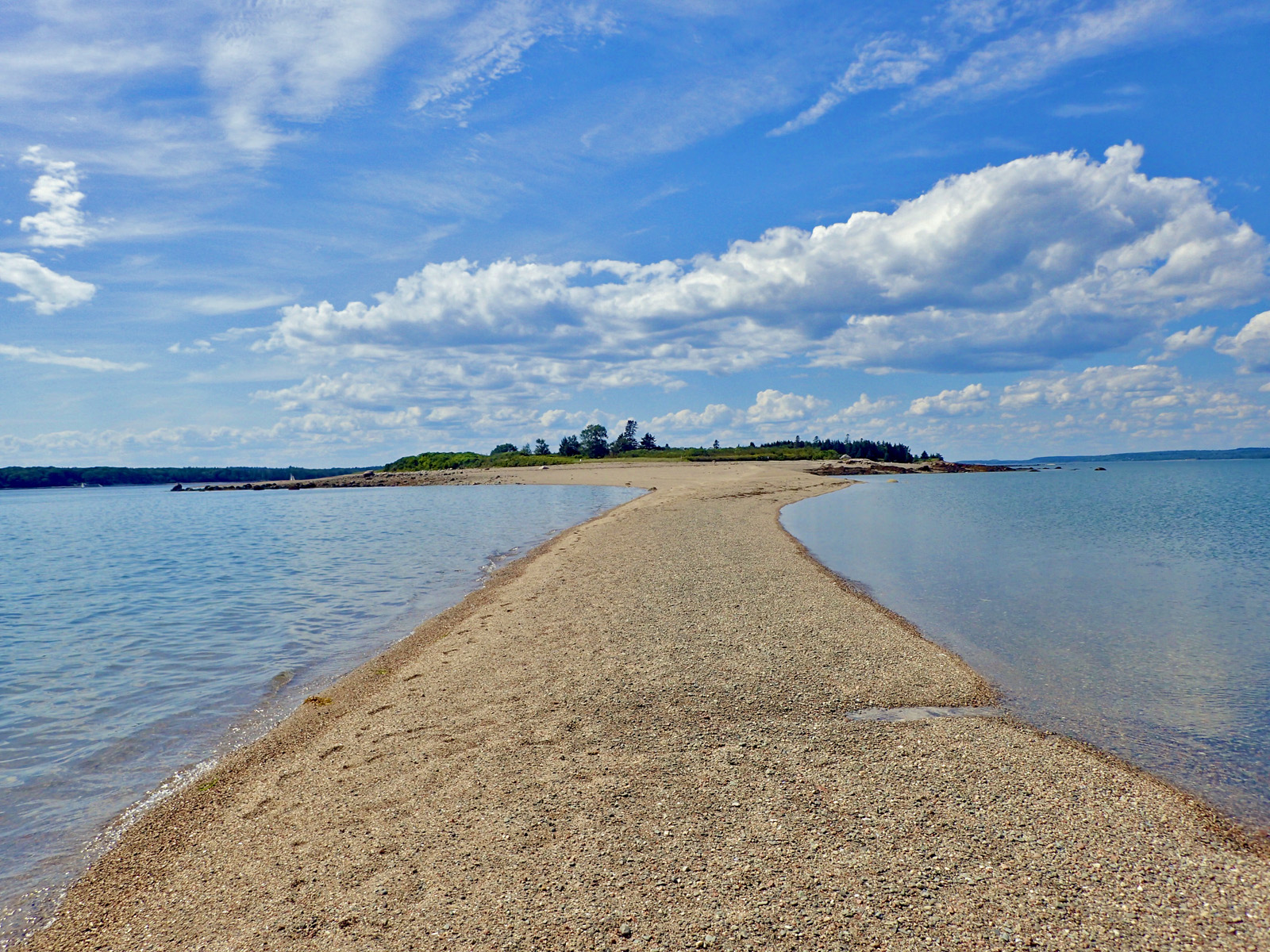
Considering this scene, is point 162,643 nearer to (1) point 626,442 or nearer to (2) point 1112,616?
(2) point 1112,616

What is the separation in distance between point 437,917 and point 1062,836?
216 inches

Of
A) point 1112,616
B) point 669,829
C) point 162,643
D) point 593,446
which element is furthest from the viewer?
point 593,446

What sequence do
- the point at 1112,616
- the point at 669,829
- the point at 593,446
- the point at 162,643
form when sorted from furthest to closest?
1. the point at 593,446
2. the point at 1112,616
3. the point at 162,643
4. the point at 669,829

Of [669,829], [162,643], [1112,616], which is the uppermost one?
[669,829]

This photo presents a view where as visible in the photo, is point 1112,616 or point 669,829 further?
point 1112,616

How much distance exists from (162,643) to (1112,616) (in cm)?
2179

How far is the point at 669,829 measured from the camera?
20.2ft

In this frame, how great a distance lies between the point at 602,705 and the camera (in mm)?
9445

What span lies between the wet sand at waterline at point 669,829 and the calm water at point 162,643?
2.91 feet

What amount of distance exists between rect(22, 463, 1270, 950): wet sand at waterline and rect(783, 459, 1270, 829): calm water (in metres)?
1.07

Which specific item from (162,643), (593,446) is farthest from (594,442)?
(162,643)

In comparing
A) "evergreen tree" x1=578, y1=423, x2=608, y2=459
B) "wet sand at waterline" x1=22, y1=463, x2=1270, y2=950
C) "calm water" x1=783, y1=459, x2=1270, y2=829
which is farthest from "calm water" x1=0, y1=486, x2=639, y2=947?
"evergreen tree" x1=578, y1=423, x2=608, y2=459

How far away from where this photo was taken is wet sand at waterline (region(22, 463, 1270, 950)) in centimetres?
498

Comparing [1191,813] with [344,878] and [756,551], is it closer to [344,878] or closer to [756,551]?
[344,878]
